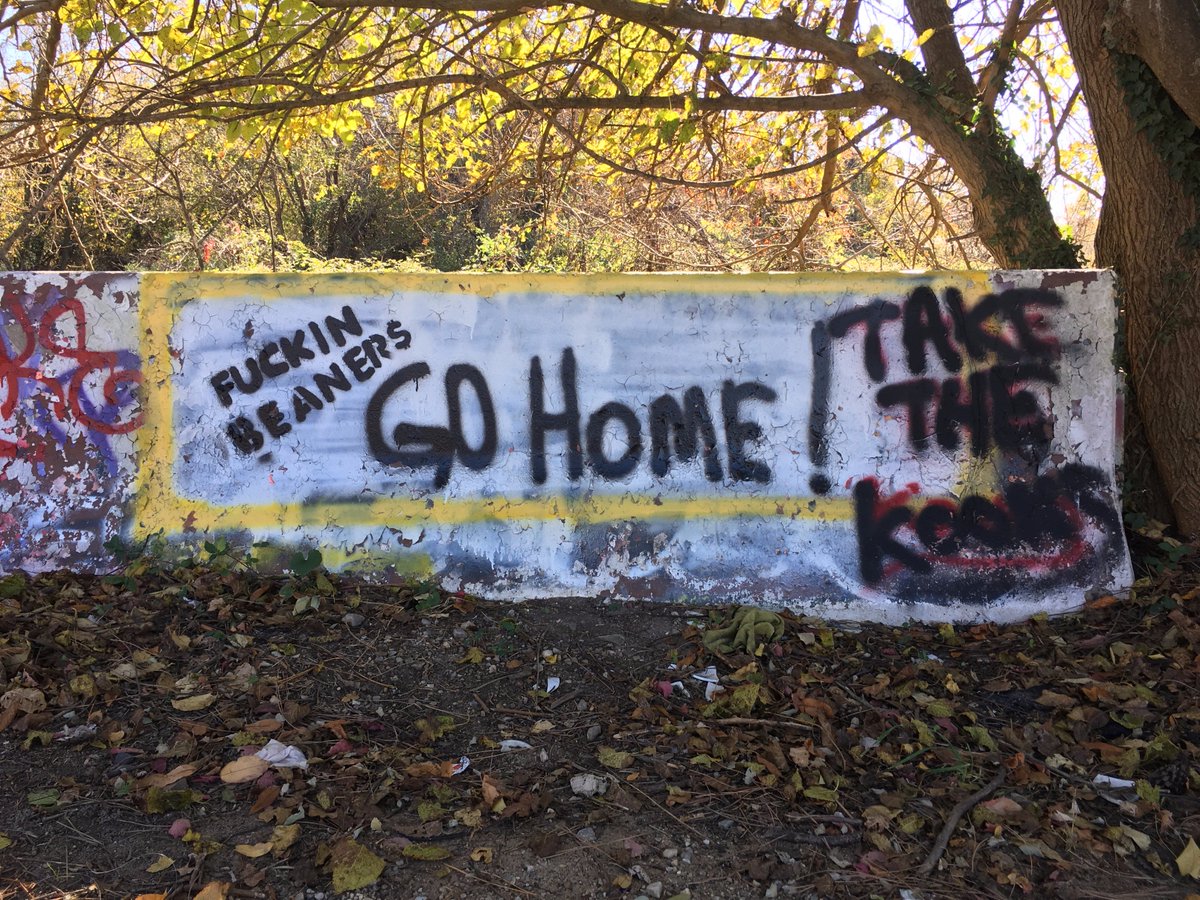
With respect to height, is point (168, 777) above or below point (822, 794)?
above

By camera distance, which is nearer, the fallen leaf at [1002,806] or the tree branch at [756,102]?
the fallen leaf at [1002,806]

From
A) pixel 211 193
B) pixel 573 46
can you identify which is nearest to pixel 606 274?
pixel 573 46

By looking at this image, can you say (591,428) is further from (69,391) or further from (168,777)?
(69,391)

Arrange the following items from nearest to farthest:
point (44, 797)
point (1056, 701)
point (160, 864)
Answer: point (160, 864) → point (44, 797) → point (1056, 701)

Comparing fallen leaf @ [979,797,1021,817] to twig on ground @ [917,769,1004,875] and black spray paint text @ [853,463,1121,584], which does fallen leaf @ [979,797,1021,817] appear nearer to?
twig on ground @ [917,769,1004,875]

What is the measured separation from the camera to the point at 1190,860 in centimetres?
252

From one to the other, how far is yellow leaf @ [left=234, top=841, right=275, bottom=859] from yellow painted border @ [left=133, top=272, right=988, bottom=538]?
1.90m

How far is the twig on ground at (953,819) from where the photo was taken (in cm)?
248

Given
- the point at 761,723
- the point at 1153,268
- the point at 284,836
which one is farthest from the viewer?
the point at 1153,268

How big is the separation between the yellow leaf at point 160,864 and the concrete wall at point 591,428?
6.01ft

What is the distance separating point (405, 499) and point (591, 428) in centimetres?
94

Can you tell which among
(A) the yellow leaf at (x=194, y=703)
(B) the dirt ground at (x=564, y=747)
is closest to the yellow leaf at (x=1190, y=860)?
(B) the dirt ground at (x=564, y=747)

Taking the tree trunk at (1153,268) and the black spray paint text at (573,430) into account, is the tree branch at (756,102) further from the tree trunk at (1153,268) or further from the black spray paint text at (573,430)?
the black spray paint text at (573,430)

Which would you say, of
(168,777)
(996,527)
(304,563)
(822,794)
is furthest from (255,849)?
(996,527)
